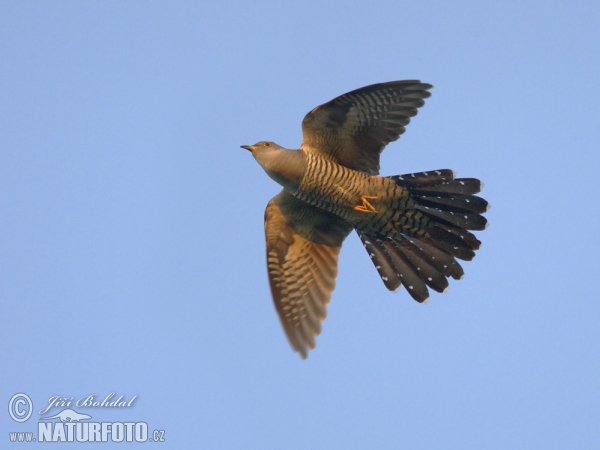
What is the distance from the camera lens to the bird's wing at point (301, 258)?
10.1 m

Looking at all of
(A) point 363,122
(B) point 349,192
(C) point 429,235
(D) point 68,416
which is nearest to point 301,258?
(B) point 349,192

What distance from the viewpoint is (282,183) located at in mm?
9281

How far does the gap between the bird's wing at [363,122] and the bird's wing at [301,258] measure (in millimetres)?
939

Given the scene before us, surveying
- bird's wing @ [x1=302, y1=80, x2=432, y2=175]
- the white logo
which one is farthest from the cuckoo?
the white logo

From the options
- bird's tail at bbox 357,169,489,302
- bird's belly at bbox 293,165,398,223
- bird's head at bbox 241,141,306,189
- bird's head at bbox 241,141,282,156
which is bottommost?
bird's tail at bbox 357,169,489,302

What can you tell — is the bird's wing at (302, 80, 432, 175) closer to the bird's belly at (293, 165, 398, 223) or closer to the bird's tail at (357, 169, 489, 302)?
the bird's belly at (293, 165, 398, 223)

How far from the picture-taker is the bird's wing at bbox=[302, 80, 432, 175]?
Answer: 889 centimetres

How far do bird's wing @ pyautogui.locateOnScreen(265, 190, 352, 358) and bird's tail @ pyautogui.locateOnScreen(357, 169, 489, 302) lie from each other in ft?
1.66

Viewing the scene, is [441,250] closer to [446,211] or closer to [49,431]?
[446,211]

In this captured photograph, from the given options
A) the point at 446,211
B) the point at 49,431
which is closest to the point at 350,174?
the point at 446,211

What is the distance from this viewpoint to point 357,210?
9508mm

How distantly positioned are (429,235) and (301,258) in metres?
1.66

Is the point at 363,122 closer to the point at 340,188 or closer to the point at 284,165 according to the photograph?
the point at 340,188

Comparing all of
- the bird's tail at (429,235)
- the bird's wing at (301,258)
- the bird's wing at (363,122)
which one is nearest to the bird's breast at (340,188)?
the bird's wing at (363,122)
